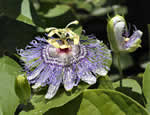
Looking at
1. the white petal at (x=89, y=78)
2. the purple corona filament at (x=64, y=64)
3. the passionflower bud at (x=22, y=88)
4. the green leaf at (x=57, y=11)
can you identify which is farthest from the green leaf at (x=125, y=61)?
the passionflower bud at (x=22, y=88)

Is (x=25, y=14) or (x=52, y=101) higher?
(x=25, y=14)

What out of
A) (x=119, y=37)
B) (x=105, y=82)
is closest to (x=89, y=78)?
(x=105, y=82)

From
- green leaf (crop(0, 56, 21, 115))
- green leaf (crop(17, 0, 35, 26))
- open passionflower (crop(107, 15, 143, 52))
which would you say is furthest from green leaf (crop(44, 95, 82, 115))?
green leaf (crop(17, 0, 35, 26))

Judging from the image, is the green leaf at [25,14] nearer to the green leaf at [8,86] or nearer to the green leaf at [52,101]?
the green leaf at [8,86]

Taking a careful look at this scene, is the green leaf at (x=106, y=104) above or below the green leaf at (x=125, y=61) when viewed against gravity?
above

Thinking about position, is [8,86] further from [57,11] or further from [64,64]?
[57,11]
